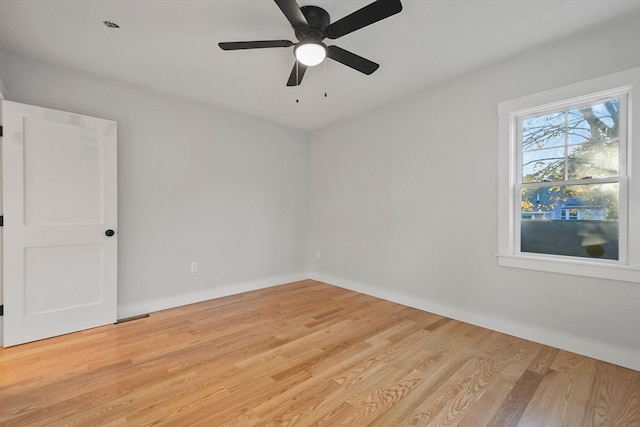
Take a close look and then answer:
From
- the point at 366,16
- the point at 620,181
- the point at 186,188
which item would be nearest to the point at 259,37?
the point at 366,16

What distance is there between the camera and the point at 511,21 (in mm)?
2119

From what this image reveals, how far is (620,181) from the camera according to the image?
2156 millimetres

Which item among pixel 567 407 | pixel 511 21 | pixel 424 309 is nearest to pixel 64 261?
pixel 424 309

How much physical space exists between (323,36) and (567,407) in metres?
2.90

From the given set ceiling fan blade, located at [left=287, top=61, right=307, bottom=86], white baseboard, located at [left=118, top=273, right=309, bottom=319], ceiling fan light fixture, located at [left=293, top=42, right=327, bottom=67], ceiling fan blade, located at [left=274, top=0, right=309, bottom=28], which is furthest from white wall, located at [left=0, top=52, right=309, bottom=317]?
ceiling fan blade, located at [left=274, top=0, right=309, bottom=28]

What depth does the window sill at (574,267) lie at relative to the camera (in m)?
2.09

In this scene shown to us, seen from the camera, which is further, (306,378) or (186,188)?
(186,188)

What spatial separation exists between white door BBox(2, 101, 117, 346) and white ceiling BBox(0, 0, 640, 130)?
694 millimetres

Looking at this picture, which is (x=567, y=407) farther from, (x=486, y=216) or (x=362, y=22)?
(x=362, y=22)

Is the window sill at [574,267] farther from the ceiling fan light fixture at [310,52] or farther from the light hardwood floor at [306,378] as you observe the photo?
the ceiling fan light fixture at [310,52]

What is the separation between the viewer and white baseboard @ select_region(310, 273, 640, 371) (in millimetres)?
2117

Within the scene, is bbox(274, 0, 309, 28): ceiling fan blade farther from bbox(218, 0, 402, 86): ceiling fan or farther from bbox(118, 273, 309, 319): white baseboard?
bbox(118, 273, 309, 319): white baseboard

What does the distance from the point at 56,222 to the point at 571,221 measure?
15.7ft

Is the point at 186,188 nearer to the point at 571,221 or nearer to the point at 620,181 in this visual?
the point at 571,221
